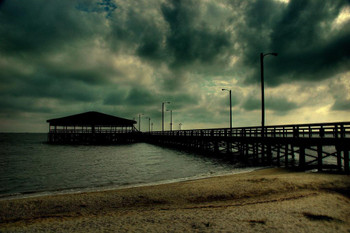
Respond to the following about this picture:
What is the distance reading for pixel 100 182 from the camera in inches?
514

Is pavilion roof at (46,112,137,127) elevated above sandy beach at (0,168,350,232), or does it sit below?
above

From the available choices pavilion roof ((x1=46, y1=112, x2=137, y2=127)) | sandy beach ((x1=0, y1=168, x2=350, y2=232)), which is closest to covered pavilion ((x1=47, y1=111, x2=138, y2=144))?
pavilion roof ((x1=46, y1=112, x2=137, y2=127))

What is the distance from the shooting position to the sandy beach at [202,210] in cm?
A: 514

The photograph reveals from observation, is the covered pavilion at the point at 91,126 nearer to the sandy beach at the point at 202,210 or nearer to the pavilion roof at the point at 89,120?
the pavilion roof at the point at 89,120

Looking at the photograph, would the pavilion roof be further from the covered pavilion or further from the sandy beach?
the sandy beach

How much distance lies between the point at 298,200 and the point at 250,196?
4.76 feet

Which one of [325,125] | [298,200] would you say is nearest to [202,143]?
[325,125]

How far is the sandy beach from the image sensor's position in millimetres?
5137

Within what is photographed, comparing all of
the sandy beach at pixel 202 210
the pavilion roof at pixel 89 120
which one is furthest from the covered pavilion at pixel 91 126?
the sandy beach at pixel 202 210

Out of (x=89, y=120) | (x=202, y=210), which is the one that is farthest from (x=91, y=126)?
(x=202, y=210)

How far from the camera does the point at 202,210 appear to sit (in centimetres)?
620

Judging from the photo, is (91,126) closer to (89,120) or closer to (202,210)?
(89,120)

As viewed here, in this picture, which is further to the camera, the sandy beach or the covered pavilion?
the covered pavilion

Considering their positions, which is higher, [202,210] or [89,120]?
[89,120]
